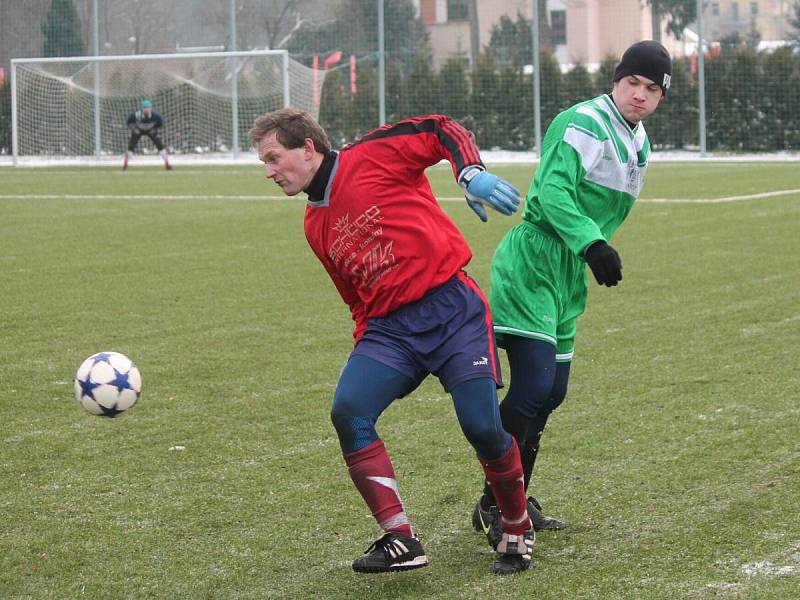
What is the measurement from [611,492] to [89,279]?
7.66m

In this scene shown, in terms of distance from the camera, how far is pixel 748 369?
24.1ft

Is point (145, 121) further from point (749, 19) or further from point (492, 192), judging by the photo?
point (492, 192)

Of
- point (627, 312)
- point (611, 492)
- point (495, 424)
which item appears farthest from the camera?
point (627, 312)

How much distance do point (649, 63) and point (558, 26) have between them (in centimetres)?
3378

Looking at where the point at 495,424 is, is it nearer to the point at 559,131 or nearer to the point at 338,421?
the point at 338,421

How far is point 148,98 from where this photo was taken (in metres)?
35.2

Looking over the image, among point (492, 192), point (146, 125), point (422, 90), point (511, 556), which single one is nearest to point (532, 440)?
point (511, 556)

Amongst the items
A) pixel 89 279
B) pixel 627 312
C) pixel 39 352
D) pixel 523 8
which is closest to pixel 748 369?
pixel 627 312

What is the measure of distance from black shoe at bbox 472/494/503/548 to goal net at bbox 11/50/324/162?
3036 centimetres

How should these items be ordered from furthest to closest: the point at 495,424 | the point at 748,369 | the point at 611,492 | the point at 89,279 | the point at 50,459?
1. the point at 89,279
2. the point at 748,369
3. the point at 50,459
4. the point at 611,492
5. the point at 495,424

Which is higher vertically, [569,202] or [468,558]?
[569,202]

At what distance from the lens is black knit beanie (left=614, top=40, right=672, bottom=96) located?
448 centimetres

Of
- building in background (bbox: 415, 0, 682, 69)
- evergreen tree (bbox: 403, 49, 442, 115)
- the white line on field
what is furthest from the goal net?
the white line on field

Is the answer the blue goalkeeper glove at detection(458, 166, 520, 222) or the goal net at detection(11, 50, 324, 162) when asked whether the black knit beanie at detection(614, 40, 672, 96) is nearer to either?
the blue goalkeeper glove at detection(458, 166, 520, 222)
